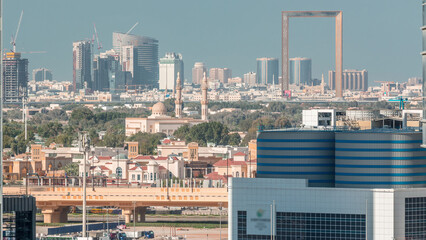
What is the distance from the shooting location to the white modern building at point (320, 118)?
75188 mm

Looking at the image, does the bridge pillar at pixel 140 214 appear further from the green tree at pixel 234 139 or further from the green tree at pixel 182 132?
the green tree at pixel 182 132

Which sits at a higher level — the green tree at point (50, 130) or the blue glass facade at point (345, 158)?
the green tree at point (50, 130)

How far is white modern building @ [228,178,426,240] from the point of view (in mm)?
63844

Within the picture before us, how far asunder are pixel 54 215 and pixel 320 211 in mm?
30422

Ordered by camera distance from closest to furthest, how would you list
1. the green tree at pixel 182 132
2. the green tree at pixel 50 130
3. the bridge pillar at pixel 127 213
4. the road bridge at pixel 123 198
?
1. the road bridge at pixel 123 198
2. the bridge pillar at pixel 127 213
3. the green tree at pixel 50 130
4. the green tree at pixel 182 132

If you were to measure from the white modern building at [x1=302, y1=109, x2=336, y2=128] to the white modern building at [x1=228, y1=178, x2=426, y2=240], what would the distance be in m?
10.1

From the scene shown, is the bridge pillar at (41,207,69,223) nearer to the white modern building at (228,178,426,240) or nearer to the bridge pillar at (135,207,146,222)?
the bridge pillar at (135,207,146,222)

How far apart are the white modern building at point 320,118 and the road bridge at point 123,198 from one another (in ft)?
45.8

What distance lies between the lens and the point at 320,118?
75.6 meters

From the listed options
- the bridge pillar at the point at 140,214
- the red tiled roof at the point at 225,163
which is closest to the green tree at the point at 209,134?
the red tiled roof at the point at 225,163

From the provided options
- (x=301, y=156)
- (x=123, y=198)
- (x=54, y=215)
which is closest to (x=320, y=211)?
(x=301, y=156)

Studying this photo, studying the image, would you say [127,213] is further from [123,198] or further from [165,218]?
[165,218]

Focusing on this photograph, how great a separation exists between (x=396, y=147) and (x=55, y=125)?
121m

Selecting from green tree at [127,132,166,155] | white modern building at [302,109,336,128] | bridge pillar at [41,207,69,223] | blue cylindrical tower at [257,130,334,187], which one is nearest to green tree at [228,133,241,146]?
green tree at [127,132,166,155]
